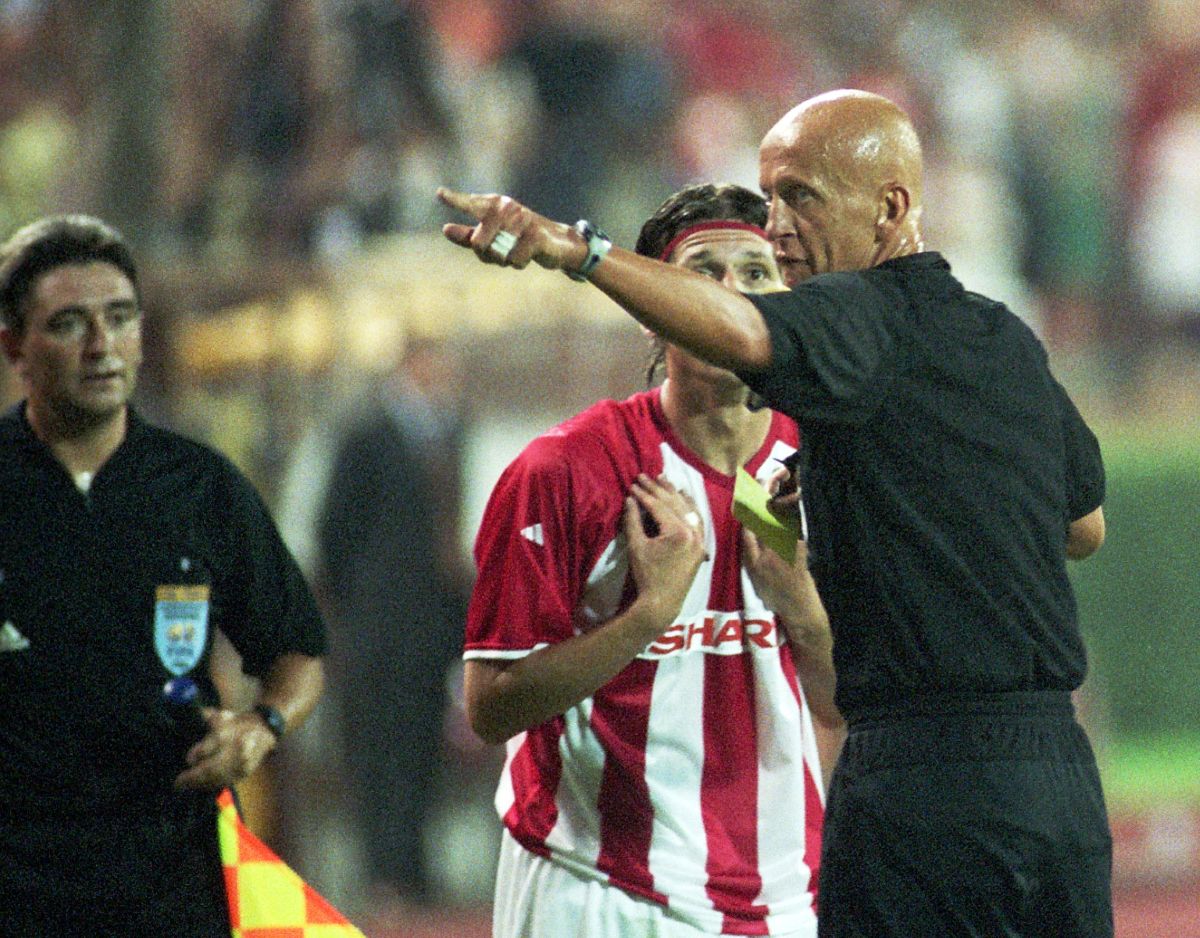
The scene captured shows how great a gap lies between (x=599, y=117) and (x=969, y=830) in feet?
23.6

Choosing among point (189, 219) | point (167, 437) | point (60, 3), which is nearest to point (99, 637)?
point (167, 437)

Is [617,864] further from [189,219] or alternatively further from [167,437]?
[189,219]

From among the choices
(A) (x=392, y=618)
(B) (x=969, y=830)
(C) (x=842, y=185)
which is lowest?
(B) (x=969, y=830)

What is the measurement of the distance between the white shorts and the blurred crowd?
5.68 meters

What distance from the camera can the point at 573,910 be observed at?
3.00 meters

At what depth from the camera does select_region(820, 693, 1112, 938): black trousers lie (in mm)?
2363

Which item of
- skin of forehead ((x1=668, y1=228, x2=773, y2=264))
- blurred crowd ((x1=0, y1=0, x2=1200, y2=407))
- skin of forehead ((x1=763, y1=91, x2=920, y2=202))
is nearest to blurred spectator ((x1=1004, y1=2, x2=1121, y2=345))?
blurred crowd ((x1=0, y1=0, x2=1200, y2=407))

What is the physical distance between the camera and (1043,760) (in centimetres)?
241

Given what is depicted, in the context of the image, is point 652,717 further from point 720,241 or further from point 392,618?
point 392,618

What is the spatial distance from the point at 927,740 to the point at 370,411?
561cm

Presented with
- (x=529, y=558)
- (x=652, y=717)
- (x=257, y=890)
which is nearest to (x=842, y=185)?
(x=529, y=558)

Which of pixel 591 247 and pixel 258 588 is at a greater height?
pixel 591 247

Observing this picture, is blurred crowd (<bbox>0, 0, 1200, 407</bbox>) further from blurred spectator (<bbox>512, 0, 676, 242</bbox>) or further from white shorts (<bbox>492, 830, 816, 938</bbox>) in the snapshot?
white shorts (<bbox>492, 830, 816, 938</bbox>)

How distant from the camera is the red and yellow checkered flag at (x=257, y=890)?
10.8ft
